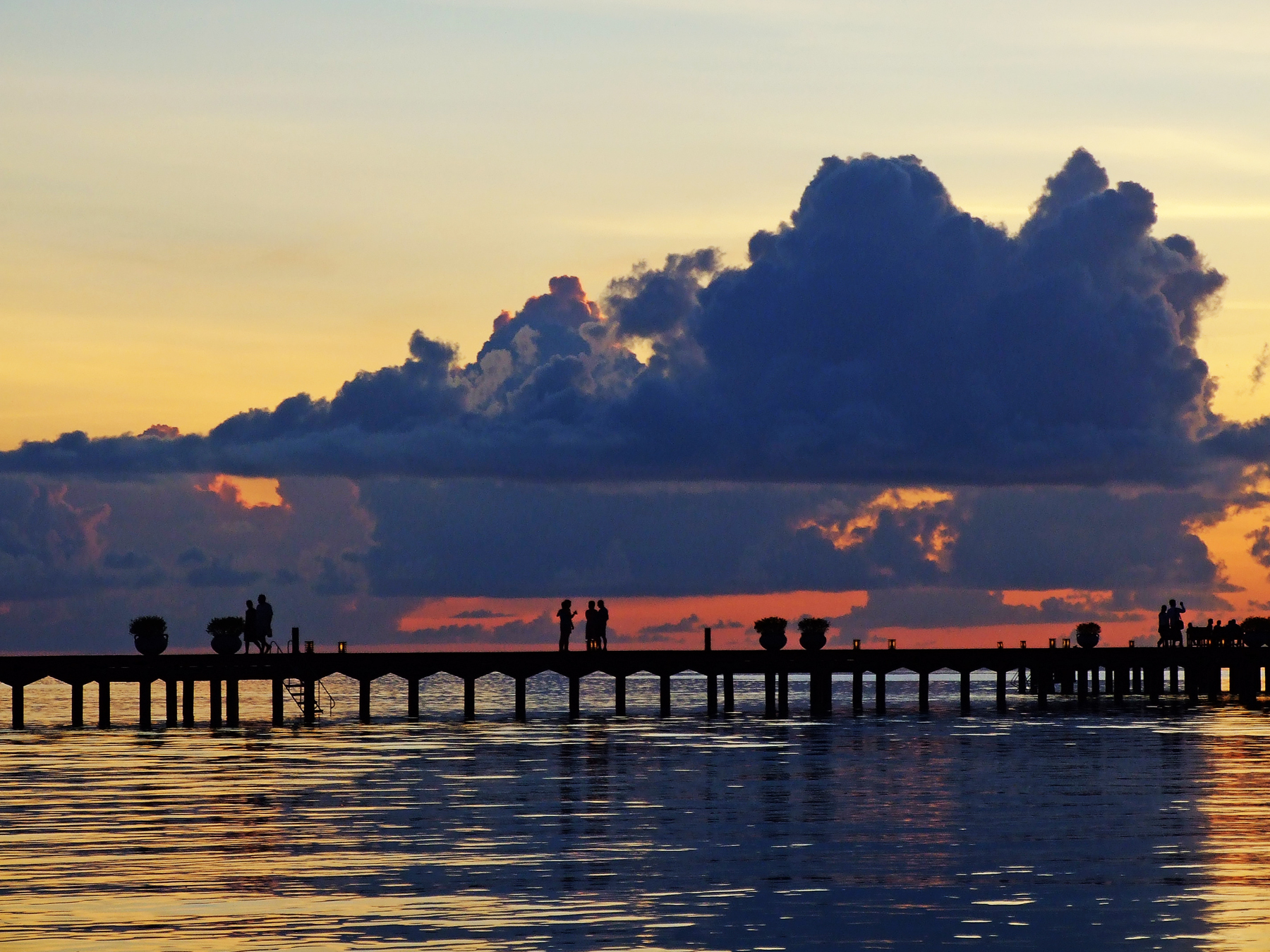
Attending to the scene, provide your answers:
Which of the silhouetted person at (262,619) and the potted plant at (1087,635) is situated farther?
the potted plant at (1087,635)

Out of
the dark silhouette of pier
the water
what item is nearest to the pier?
the dark silhouette of pier

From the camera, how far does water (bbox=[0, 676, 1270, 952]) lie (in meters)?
21.0

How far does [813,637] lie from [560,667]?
Result: 10.2 meters

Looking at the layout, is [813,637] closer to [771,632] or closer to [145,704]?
[771,632]

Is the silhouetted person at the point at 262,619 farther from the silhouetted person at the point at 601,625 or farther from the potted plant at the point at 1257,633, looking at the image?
the potted plant at the point at 1257,633

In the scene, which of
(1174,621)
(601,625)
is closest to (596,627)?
(601,625)

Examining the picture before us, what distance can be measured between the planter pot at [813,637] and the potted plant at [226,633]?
20.9 m

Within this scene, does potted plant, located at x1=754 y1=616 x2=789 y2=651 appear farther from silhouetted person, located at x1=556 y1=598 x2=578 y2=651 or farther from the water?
the water

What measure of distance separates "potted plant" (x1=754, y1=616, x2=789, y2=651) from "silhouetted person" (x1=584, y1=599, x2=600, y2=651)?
7.70m

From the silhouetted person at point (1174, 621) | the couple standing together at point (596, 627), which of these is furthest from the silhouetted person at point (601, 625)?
the silhouetted person at point (1174, 621)

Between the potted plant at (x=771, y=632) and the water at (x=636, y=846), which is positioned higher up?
the potted plant at (x=771, y=632)

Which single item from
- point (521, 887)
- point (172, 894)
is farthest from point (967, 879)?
point (172, 894)

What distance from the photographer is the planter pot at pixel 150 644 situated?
6103cm

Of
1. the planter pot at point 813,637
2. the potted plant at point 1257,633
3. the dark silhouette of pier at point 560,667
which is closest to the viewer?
the dark silhouette of pier at point 560,667
